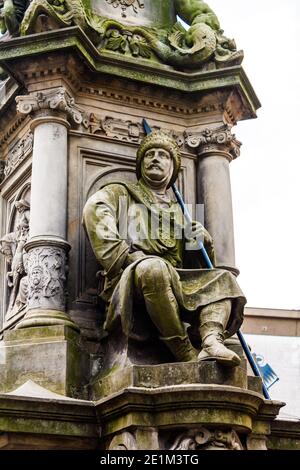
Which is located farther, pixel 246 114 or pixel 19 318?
pixel 246 114

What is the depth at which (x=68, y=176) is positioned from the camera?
1025cm

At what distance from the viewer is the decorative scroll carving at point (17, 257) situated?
33.6ft

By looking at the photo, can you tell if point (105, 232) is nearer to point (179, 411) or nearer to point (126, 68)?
point (179, 411)

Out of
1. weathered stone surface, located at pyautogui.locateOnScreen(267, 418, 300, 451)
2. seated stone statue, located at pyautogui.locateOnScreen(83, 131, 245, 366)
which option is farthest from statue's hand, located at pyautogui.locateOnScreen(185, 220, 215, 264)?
weathered stone surface, located at pyautogui.locateOnScreen(267, 418, 300, 451)

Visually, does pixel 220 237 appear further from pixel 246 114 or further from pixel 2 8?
pixel 2 8

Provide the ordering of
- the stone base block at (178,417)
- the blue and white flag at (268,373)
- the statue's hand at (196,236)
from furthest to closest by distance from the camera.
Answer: the blue and white flag at (268,373), the statue's hand at (196,236), the stone base block at (178,417)

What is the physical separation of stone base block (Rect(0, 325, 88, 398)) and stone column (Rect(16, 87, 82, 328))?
13cm

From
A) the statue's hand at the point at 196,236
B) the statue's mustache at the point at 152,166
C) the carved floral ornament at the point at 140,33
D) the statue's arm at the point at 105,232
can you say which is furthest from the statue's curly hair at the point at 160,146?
the carved floral ornament at the point at 140,33

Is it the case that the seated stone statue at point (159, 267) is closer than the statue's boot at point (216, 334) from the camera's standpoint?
No

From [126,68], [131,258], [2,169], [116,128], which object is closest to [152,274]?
[131,258]

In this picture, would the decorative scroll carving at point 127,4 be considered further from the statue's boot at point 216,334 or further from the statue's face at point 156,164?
the statue's boot at point 216,334

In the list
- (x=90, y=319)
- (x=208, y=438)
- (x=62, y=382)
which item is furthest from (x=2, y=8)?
(x=208, y=438)

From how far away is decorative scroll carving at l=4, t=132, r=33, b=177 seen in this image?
10.7m

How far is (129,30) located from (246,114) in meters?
1.55
